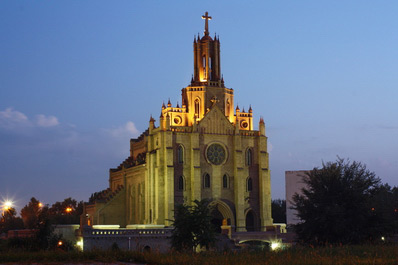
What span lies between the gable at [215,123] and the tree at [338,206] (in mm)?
31152

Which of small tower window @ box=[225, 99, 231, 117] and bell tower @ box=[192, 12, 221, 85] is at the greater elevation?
bell tower @ box=[192, 12, 221, 85]

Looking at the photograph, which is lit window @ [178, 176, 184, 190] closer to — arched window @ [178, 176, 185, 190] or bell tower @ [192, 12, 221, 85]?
arched window @ [178, 176, 185, 190]

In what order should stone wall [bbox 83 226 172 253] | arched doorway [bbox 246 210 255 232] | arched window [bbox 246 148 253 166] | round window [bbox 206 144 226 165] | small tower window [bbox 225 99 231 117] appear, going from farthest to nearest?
small tower window [bbox 225 99 231 117], arched window [bbox 246 148 253 166], arched doorway [bbox 246 210 255 232], round window [bbox 206 144 226 165], stone wall [bbox 83 226 172 253]

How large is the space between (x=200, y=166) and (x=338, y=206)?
33104 mm

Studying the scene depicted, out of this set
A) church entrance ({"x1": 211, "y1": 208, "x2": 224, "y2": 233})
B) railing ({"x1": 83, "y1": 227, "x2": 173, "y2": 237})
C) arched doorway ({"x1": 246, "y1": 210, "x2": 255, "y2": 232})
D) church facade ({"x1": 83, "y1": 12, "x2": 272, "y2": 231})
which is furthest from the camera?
arched doorway ({"x1": 246, "y1": 210, "x2": 255, "y2": 232})

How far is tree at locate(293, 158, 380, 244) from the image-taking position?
4472cm

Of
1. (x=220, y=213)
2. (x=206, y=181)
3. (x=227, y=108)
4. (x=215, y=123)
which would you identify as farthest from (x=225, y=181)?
(x=227, y=108)

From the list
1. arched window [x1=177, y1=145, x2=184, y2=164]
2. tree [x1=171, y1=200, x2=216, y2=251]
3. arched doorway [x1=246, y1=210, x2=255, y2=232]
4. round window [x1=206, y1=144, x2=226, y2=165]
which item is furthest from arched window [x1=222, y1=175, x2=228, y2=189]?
tree [x1=171, y1=200, x2=216, y2=251]

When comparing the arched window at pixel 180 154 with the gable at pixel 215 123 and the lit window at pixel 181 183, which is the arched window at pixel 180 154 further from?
the gable at pixel 215 123

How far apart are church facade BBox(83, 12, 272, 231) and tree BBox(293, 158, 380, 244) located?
28.9 meters

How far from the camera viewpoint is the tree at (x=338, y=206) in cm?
4472

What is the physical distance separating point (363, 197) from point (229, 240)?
76.1ft

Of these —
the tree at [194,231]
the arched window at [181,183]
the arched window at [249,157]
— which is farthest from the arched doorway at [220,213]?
the tree at [194,231]

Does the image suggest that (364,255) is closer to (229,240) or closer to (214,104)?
(229,240)
